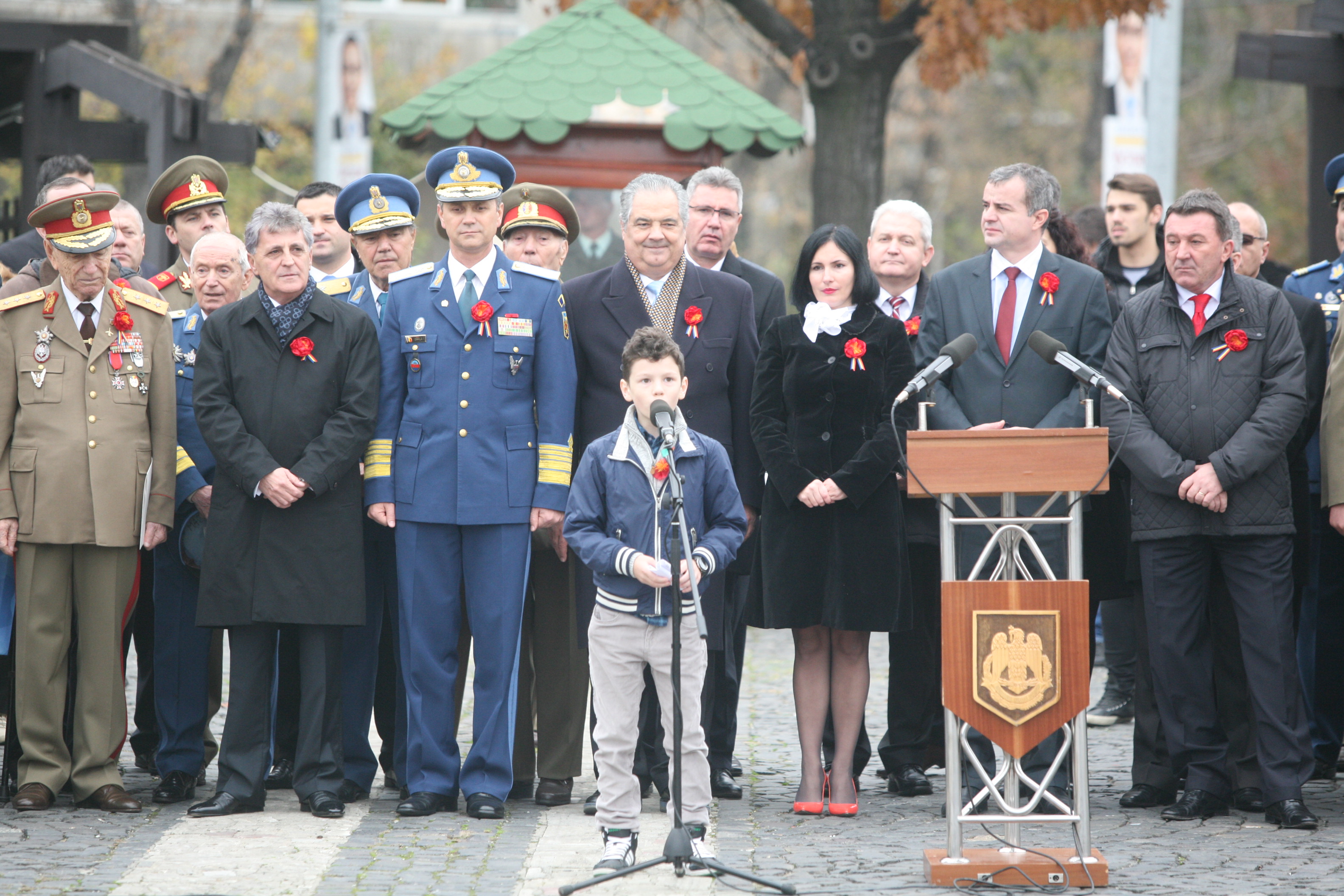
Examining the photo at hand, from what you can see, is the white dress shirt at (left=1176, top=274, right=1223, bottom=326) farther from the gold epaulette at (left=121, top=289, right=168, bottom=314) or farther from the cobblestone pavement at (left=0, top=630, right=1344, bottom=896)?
the gold epaulette at (left=121, top=289, right=168, bottom=314)

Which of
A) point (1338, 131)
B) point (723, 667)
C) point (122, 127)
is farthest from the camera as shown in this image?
point (122, 127)

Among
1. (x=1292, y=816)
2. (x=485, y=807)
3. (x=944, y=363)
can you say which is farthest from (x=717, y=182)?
(x=1292, y=816)

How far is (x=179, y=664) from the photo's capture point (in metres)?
7.04

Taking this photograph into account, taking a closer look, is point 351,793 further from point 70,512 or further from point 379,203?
point 379,203

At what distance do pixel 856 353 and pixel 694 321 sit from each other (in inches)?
28.0

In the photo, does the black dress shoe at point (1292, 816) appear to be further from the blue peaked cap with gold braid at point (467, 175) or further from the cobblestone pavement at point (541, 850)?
the blue peaked cap with gold braid at point (467, 175)

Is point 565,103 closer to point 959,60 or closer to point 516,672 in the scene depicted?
point 959,60

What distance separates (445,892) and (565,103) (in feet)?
22.5

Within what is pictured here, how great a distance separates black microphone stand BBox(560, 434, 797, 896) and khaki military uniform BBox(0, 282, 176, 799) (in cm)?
234

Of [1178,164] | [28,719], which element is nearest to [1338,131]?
[28,719]

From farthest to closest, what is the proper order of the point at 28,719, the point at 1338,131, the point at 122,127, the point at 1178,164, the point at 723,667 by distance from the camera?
the point at 1178,164
the point at 122,127
the point at 1338,131
the point at 723,667
the point at 28,719

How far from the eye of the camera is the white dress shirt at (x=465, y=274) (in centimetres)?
674

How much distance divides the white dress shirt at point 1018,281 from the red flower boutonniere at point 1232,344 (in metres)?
0.75

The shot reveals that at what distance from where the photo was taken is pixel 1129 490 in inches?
275
